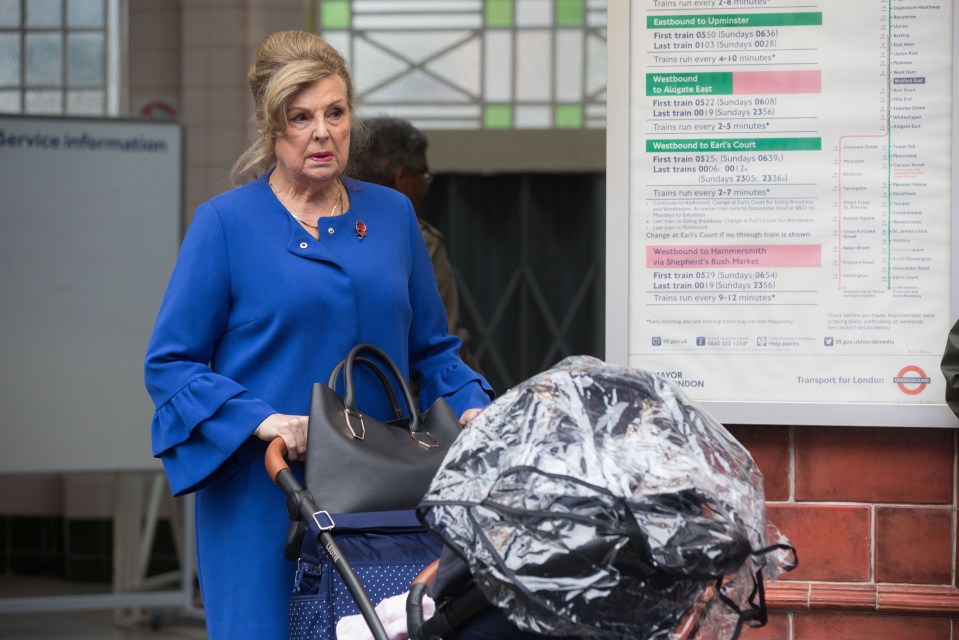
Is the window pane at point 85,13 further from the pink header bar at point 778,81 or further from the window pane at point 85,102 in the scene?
the pink header bar at point 778,81

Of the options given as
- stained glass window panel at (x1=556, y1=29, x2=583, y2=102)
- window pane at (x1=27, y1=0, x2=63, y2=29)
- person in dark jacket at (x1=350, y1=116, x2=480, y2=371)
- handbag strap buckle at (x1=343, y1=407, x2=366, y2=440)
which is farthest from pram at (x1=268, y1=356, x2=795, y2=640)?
stained glass window panel at (x1=556, y1=29, x2=583, y2=102)

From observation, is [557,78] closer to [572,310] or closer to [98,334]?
[572,310]

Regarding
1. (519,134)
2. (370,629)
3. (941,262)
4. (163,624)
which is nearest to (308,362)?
(370,629)

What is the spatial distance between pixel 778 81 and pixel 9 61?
5.84m

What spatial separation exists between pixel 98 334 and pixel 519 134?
3.50m

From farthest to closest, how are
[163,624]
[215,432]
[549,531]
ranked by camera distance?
[163,624]
[215,432]
[549,531]

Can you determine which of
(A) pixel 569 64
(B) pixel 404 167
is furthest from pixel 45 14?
(B) pixel 404 167

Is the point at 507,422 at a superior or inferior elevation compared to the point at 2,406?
superior

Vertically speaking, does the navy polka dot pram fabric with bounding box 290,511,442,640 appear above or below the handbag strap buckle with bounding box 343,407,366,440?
below

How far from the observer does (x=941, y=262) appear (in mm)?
2742

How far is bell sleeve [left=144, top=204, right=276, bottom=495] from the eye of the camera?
2121 mm

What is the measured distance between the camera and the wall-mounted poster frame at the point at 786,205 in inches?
108

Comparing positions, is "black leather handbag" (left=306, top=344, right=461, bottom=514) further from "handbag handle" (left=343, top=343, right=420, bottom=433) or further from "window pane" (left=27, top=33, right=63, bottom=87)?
"window pane" (left=27, top=33, right=63, bottom=87)

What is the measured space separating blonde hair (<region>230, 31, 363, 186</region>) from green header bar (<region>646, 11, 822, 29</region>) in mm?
789
